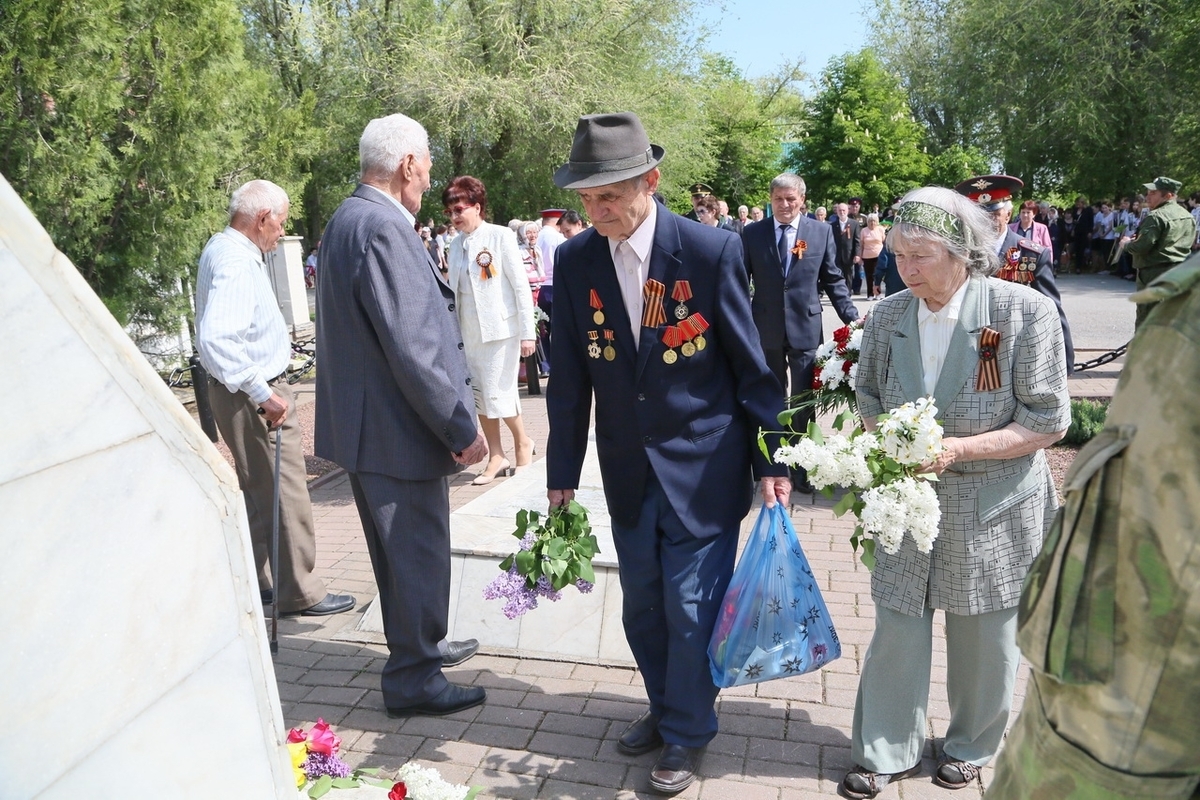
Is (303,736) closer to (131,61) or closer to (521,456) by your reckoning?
(521,456)

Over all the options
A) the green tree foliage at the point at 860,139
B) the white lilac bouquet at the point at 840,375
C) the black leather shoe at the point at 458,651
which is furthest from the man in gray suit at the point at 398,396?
the green tree foliage at the point at 860,139

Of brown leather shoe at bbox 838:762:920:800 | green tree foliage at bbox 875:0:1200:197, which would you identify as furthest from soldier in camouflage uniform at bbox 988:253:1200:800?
green tree foliage at bbox 875:0:1200:197

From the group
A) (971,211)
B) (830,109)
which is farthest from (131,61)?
(830,109)

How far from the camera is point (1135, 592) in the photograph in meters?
1.13

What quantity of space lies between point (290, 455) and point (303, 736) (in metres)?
2.30

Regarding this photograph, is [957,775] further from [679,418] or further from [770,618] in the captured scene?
[679,418]

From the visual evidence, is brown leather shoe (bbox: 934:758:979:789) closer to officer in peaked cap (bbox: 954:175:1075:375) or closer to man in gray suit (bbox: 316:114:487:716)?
man in gray suit (bbox: 316:114:487:716)

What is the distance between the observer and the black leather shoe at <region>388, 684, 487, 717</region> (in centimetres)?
390

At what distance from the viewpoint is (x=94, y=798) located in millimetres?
1367

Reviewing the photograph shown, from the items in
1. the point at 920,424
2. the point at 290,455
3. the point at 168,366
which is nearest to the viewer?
the point at 920,424

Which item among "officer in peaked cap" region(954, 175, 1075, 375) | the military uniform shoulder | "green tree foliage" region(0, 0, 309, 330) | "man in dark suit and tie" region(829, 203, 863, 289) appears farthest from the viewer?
"man in dark suit and tie" region(829, 203, 863, 289)

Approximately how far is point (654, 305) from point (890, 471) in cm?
93

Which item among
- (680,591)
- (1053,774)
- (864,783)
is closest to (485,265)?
(680,591)

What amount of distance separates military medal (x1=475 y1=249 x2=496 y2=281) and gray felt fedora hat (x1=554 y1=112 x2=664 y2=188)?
3.83 m
